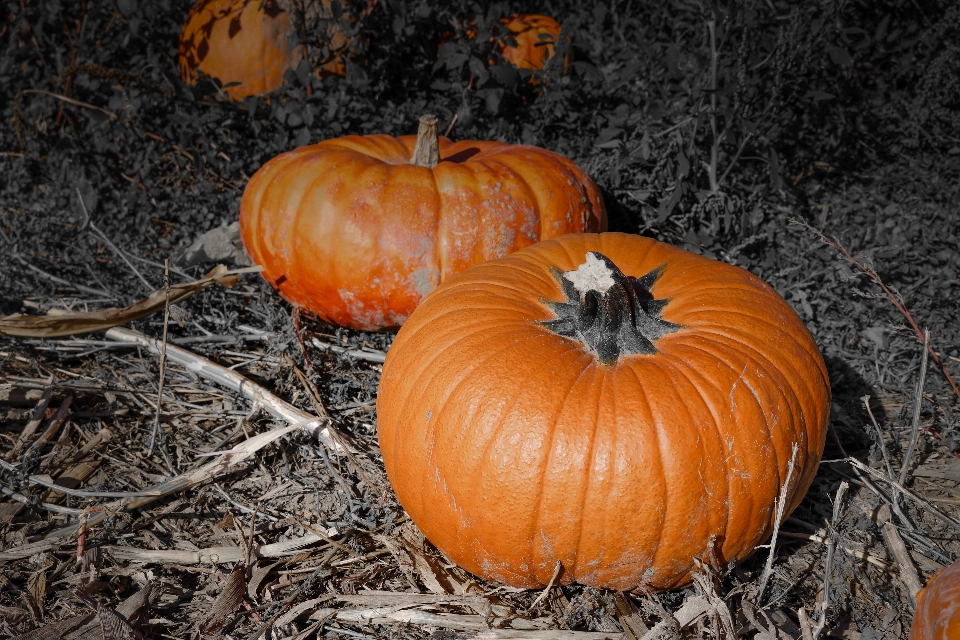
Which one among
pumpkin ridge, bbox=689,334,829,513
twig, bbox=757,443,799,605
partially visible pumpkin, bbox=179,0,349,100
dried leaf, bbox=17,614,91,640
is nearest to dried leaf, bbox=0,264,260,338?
dried leaf, bbox=17,614,91,640

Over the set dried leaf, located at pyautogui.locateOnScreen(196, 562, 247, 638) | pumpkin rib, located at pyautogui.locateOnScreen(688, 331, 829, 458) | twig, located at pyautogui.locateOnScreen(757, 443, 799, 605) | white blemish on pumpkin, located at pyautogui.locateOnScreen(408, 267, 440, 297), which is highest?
pumpkin rib, located at pyautogui.locateOnScreen(688, 331, 829, 458)

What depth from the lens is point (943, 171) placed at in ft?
15.1

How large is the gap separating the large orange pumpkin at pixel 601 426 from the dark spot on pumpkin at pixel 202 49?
347cm

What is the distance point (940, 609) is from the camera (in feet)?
5.72

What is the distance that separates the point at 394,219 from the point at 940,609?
2.23 meters

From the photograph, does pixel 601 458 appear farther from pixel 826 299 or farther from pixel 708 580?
pixel 826 299

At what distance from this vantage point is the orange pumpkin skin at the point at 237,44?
4848mm

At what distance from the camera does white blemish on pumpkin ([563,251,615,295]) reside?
2.17 metres

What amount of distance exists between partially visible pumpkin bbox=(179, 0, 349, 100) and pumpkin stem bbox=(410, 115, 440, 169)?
188cm

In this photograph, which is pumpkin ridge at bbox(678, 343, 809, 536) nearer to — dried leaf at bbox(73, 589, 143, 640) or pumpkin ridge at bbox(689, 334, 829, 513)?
pumpkin ridge at bbox(689, 334, 829, 513)

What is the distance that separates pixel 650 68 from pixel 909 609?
10.6 feet

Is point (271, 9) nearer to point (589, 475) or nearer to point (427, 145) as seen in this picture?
point (427, 145)

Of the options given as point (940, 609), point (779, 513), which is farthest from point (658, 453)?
point (940, 609)

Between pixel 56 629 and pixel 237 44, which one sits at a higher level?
pixel 237 44
